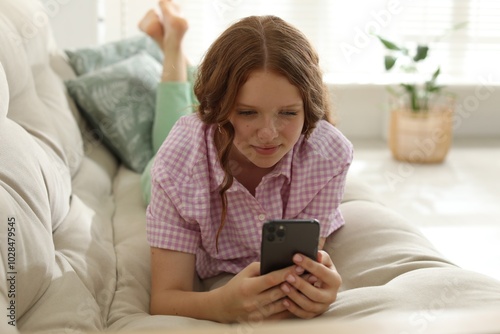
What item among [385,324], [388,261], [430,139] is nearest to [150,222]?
[388,261]

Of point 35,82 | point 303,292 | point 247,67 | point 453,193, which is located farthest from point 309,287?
point 453,193

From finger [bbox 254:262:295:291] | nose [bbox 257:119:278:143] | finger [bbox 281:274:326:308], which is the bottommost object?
finger [bbox 281:274:326:308]

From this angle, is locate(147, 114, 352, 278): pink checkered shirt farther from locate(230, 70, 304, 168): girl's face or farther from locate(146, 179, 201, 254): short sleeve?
locate(230, 70, 304, 168): girl's face

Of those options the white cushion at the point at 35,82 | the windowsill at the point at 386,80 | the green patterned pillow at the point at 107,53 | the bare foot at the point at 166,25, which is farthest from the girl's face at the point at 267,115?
the windowsill at the point at 386,80

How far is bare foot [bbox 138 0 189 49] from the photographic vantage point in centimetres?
215

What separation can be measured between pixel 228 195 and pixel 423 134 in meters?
2.09

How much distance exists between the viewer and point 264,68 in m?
1.19

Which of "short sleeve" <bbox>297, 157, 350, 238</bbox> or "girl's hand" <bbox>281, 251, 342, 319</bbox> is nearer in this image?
"girl's hand" <bbox>281, 251, 342, 319</bbox>

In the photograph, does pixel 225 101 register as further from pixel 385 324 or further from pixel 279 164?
pixel 385 324

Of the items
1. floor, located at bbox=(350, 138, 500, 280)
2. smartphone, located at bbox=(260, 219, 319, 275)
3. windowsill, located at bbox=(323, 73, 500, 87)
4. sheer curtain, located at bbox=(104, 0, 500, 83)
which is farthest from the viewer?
windowsill, located at bbox=(323, 73, 500, 87)

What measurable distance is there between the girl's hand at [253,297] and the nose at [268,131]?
213 mm

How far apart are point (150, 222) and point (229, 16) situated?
2.46 m

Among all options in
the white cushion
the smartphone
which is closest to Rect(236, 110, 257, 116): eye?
the smartphone

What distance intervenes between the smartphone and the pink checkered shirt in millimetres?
245
